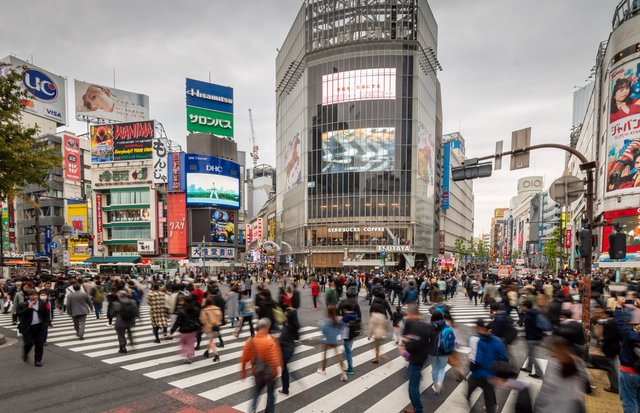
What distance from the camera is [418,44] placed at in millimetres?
58625

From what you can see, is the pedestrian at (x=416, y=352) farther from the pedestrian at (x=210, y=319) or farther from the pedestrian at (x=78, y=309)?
the pedestrian at (x=78, y=309)

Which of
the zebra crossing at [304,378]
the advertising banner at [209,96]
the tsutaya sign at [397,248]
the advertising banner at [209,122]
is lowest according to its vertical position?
the tsutaya sign at [397,248]

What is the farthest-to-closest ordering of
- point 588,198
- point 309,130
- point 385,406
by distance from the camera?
point 309,130
point 588,198
point 385,406

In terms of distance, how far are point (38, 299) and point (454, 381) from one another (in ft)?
35.3

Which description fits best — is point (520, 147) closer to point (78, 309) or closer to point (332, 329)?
point (332, 329)

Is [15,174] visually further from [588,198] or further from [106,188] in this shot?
[106,188]

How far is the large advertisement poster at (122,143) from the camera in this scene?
2447 inches

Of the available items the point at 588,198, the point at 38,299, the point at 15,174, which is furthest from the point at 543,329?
the point at 15,174

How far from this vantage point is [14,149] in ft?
37.4

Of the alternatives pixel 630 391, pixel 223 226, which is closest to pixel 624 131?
pixel 630 391

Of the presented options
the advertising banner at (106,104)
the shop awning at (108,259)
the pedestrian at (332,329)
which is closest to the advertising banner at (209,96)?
the advertising banner at (106,104)

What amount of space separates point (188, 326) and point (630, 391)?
351 inches

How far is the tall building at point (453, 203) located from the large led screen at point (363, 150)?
22798 millimetres

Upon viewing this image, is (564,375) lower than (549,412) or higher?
higher
